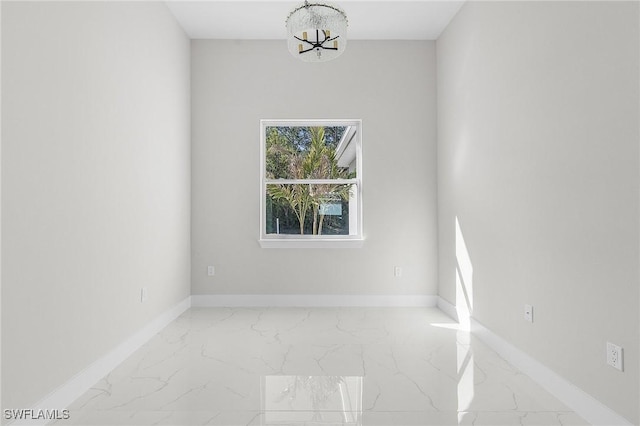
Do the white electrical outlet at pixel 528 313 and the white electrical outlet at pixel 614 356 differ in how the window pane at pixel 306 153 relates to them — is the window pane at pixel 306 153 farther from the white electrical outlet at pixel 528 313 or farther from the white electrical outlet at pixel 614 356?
the white electrical outlet at pixel 614 356

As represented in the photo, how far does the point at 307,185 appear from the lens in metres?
4.54

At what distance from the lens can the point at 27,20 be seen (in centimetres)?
189

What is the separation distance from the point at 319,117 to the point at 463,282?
2.28m

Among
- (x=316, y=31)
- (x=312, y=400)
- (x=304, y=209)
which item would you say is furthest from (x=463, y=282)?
(x=316, y=31)

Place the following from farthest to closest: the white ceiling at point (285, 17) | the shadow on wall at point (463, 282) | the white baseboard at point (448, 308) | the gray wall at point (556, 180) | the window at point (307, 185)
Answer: the window at point (307, 185) < the white baseboard at point (448, 308) < the white ceiling at point (285, 17) < the shadow on wall at point (463, 282) < the gray wall at point (556, 180)

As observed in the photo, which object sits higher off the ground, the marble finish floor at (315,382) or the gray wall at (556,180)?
the gray wall at (556,180)

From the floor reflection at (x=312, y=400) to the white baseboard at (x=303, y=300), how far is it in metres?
1.97

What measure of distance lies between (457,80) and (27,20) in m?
3.29

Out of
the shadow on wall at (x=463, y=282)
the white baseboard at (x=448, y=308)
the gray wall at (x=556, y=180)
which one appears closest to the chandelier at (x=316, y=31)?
the gray wall at (x=556, y=180)

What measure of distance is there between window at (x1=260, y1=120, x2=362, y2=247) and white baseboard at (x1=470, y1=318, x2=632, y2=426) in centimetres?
201

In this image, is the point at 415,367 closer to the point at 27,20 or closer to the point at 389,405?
the point at 389,405

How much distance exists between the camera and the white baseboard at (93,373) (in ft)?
6.52

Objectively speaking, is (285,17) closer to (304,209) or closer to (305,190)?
(305,190)

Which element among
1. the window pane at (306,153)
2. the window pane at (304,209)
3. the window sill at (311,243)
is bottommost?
the window sill at (311,243)
